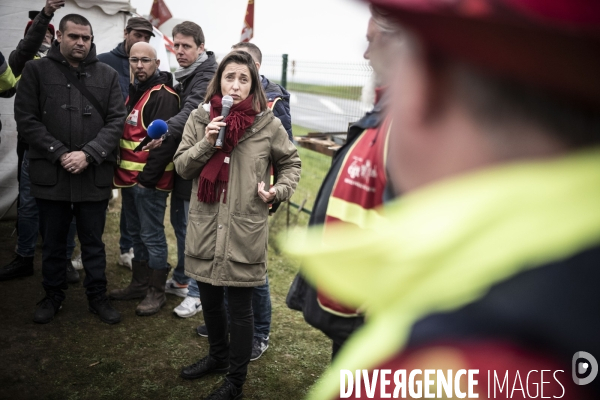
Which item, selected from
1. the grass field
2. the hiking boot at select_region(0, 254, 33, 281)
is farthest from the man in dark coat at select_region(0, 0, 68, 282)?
the grass field

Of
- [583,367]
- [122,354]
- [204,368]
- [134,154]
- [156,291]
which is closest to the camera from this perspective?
[583,367]

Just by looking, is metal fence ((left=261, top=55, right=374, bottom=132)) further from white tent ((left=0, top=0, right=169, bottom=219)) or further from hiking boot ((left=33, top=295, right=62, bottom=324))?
hiking boot ((left=33, top=295, right=62, bottom=324))

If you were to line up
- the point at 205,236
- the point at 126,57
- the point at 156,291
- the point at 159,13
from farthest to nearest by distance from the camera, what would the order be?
the point at 159,13
the point at 126,57
the point at 156,291
the point at 205,236

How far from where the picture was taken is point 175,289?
4578mm

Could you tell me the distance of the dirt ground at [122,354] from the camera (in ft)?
10.4

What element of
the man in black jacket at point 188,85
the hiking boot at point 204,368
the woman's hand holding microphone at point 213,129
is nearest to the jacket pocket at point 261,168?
the woman's hand holding microphone at point 213,129

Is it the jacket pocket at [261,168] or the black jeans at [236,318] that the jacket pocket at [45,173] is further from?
the jacket pocket at [261,168]

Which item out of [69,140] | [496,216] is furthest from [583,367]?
[69,140]

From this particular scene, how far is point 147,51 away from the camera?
13.1ft

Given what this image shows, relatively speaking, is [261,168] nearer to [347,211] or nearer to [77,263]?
[347,211]

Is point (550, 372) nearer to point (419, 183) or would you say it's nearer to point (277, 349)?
point (419, 183)

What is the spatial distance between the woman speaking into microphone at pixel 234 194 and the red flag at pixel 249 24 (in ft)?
15.1

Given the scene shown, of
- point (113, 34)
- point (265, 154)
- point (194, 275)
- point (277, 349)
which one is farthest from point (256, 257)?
point (113, 34)

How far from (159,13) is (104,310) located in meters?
6.41
